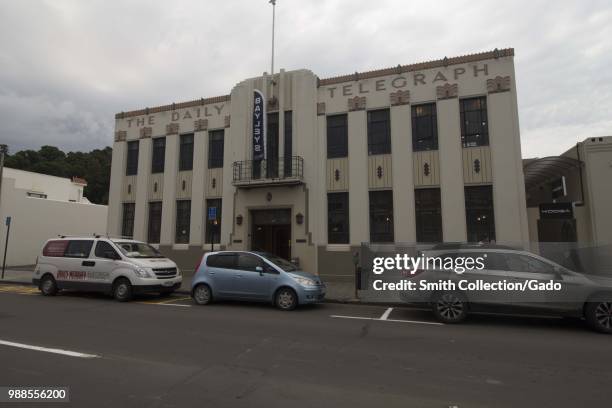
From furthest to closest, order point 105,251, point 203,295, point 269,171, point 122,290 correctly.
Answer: point 269,171 < point 105,251 < point 122,290 < point 203,295

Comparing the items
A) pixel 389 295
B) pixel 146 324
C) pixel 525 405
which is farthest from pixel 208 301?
pixel 525 405

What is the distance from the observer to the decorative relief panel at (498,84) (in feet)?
46.6

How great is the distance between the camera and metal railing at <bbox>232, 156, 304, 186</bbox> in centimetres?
1594

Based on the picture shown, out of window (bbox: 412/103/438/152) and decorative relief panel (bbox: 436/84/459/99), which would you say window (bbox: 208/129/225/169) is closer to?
window (bbox: 412/103/438/152)

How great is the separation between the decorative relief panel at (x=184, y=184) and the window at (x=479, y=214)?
12844mm

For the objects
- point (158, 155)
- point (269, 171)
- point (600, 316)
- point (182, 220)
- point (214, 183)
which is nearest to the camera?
point (600, 316)

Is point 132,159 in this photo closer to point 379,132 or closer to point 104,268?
point 104,268

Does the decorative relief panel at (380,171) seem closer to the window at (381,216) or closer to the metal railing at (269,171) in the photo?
the window at (381,216)

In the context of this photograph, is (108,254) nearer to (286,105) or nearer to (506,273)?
(286,105)

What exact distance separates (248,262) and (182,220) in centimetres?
920

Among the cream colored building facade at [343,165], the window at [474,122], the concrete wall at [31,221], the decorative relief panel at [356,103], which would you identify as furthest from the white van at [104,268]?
the concrete wall at [31,221]

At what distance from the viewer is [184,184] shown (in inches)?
731

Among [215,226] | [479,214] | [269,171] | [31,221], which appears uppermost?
[269,171]

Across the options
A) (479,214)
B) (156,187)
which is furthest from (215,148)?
(479,214)
